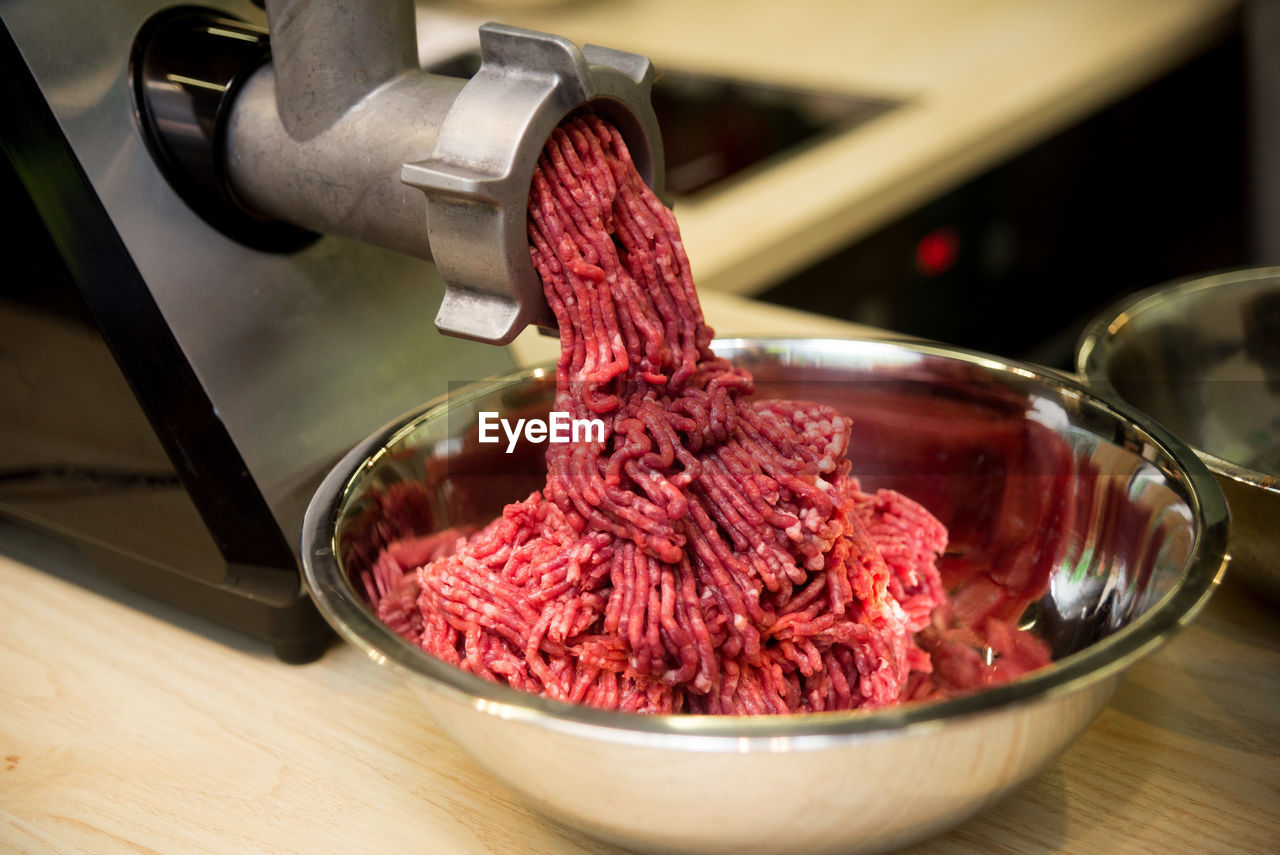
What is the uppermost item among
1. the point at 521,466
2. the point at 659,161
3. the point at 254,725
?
the point at 659,161

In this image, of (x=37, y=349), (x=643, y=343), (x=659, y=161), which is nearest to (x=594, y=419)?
(x=643, y=343)

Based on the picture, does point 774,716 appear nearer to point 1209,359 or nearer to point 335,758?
point 335,758

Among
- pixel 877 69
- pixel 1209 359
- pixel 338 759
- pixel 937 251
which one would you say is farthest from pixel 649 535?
pixel 877 69

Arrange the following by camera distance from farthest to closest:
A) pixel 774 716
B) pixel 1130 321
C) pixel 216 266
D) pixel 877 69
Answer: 1. pixel 877 69
2. pixel 1130 321
3. pixel 216 266
4. pixel 774 716

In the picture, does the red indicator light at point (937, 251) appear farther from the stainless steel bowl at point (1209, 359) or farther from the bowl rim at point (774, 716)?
the bowl rim at point (774, 716)

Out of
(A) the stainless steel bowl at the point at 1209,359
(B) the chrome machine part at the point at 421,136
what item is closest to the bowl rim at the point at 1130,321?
(A) the stainless steel bowl at the point at 1209,359

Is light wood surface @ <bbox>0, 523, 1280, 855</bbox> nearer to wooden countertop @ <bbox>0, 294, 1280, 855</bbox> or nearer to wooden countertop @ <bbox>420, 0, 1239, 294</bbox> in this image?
wooden countertop @ <bbox>0, 294, 1280, 855</bbox>

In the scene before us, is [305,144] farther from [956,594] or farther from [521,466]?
[956,594]
